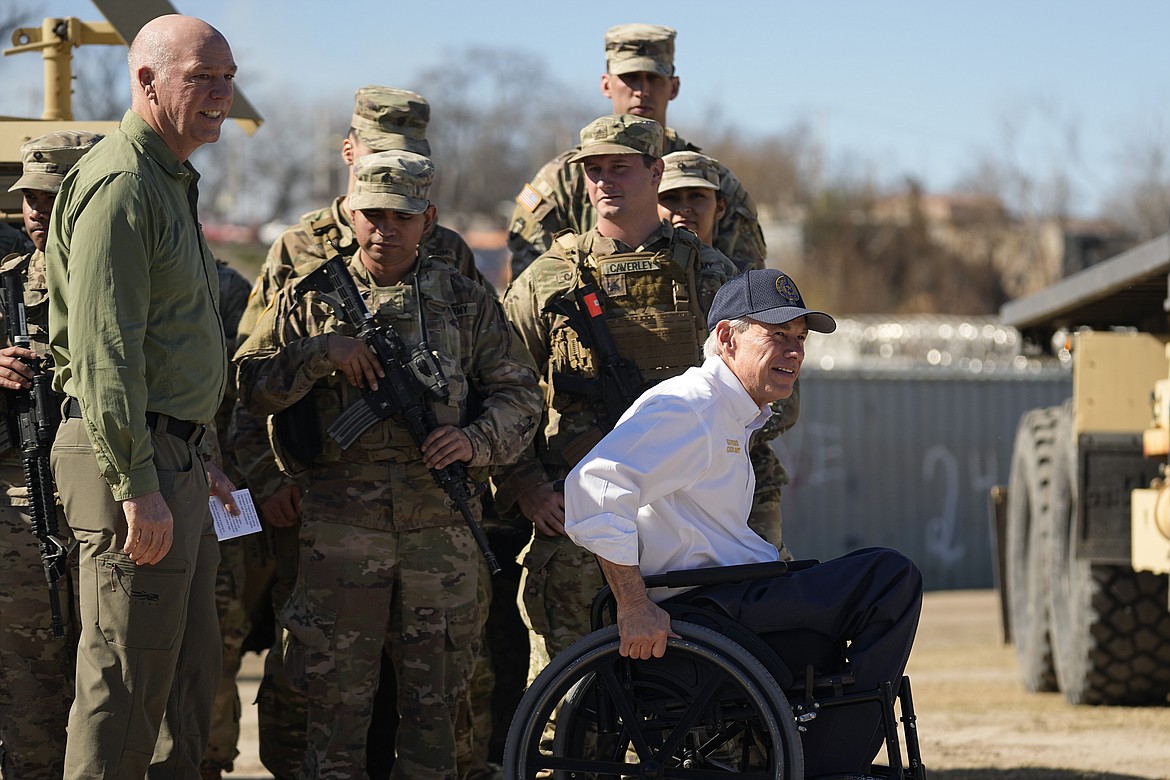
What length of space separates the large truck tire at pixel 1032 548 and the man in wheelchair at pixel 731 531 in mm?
5045

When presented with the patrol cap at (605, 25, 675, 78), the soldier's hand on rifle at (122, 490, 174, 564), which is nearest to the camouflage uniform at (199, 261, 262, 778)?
the soldier's hand on rifle at (122, 490, 174, 564)

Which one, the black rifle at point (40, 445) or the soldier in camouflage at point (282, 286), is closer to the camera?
the black rifle at point (40, 445)

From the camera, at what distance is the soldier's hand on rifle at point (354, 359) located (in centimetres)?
471

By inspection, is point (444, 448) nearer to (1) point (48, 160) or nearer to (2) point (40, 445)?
(2) point (40, 445)

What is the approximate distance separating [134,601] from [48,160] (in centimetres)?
155

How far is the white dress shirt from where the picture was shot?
389 centimetres

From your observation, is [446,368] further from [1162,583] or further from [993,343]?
[993,343]

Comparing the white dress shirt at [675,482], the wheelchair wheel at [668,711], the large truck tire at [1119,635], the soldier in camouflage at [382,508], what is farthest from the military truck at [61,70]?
the large truck tire at [1119,635]

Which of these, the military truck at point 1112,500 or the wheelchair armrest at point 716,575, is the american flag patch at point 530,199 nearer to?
the wheelchair armrest at point 716,575

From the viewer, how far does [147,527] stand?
383 cm

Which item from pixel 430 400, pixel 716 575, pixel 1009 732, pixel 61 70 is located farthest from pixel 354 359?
pixel 1009 732

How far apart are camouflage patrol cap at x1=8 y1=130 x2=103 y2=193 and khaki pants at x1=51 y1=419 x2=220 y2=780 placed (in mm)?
1017

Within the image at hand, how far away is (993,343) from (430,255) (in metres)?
16.7

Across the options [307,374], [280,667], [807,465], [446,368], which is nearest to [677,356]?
[446,368]
